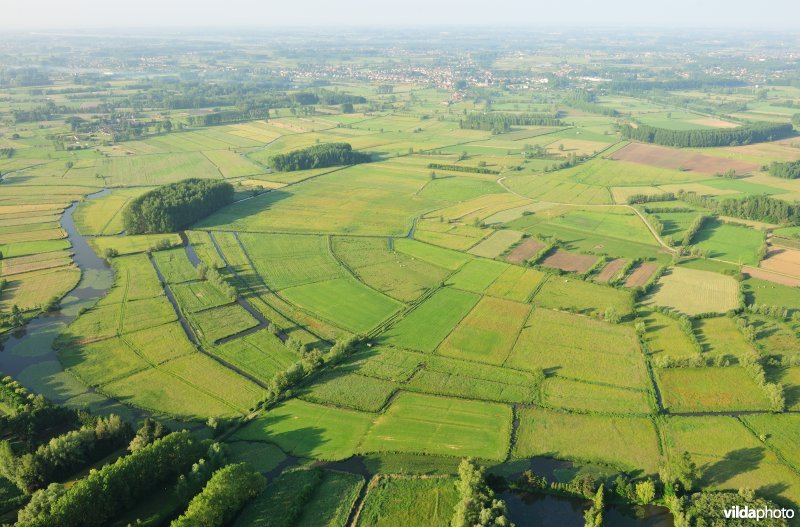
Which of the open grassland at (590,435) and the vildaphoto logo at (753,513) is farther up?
the vildaphoto logo at (753,513)

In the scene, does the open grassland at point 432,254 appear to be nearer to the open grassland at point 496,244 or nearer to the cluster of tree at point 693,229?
the open grassland at point 496,244

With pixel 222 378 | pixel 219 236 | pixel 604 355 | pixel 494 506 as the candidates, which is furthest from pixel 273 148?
pixel 494 506

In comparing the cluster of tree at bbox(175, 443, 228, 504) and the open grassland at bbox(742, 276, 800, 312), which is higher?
the open grassland at bbox(742, 276, 800, 312)

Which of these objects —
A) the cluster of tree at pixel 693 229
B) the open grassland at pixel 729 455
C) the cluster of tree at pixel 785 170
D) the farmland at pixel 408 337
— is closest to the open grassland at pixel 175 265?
the farmland at pixel 408 337

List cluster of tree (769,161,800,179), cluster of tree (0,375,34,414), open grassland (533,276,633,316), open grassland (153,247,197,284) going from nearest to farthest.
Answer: cluster of tree (0,375,34,414) < open grassland (533,276,633,316) < open grassland (153,247,197,284) < cluster of tree (769,161,800,179)

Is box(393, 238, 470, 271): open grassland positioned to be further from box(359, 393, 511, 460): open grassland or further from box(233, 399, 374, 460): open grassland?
box(233, 399, 374, 460): open grassland

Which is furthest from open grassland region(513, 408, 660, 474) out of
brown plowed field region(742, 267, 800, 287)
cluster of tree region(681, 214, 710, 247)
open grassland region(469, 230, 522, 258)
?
cluster of tree region(681, 214, 710, 247)
